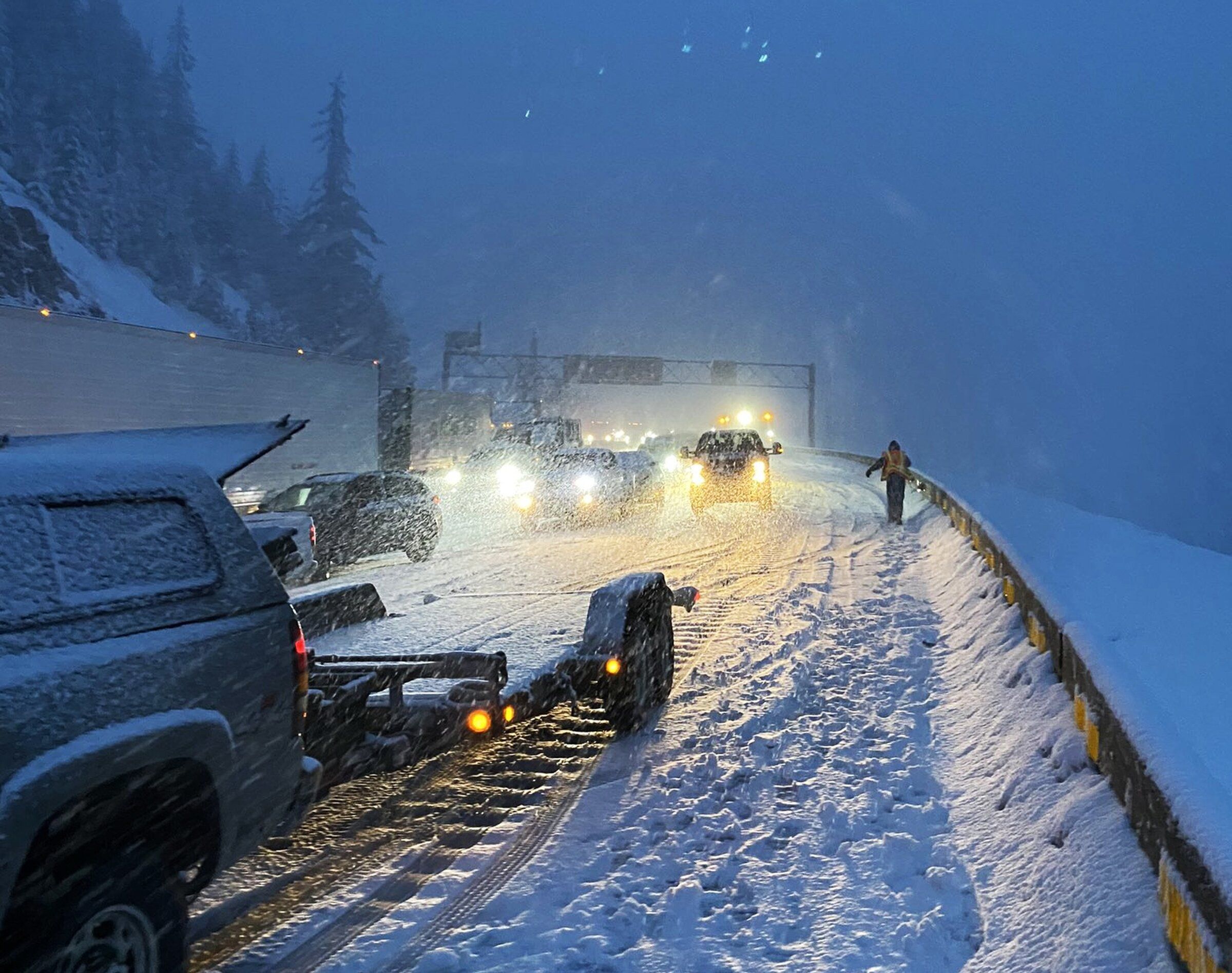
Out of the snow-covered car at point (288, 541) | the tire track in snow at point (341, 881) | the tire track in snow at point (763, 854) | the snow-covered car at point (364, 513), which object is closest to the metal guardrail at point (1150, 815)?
the tire track in snow at point (763, 854)

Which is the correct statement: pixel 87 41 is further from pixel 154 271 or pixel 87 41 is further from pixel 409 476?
pixel 409 476

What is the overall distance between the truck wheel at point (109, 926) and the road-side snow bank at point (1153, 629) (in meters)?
3.16

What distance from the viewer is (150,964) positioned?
9.66ft

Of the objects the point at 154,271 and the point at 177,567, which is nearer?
the point at 177,567

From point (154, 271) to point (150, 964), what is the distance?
274 ft

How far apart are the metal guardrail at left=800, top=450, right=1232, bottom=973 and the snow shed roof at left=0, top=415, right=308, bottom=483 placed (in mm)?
3577

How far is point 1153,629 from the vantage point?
45.2 ft

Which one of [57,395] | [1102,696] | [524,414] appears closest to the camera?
[1102,696]

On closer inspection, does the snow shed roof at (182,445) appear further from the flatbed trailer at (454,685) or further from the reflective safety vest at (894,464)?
the reflective safety vest at (894,464)

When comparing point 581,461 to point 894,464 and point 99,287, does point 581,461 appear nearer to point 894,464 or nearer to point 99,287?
point 894,464

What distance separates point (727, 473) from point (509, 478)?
495 cm

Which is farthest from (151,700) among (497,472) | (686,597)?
(497,472)

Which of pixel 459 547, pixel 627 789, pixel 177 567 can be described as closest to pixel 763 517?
pixel 459 547

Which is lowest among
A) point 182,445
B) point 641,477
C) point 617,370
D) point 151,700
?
point 641,477
